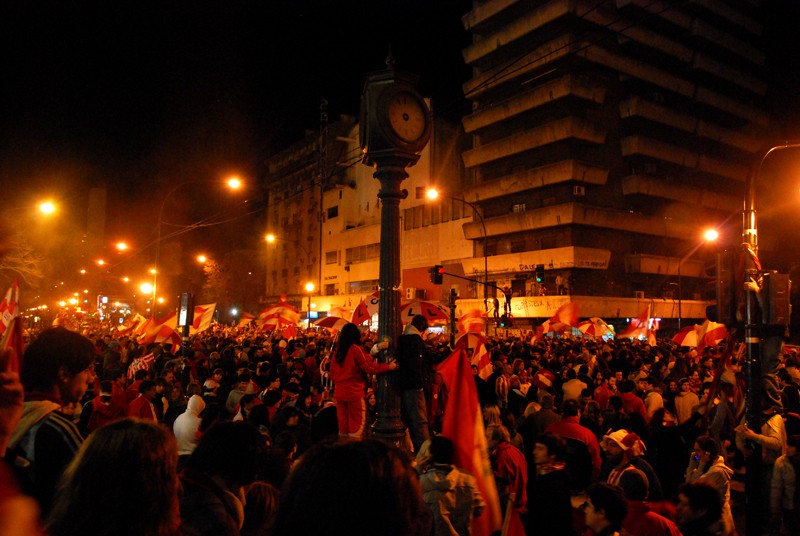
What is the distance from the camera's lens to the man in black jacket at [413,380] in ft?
24.6

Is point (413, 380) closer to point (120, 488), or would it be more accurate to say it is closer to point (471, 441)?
point (471, 441)

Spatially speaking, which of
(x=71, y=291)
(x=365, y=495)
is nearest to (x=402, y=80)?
(x=365, y=495)

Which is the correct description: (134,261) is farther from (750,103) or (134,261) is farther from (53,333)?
(53,333)

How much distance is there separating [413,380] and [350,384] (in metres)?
0.83

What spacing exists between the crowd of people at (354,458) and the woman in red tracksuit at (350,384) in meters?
0.02

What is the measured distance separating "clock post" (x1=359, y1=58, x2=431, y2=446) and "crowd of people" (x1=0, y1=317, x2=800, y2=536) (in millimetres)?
238

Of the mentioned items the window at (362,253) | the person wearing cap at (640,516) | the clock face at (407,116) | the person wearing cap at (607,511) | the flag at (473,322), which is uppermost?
the window at (362,253)

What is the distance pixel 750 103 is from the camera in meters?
54.3

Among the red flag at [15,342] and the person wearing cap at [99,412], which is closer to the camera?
the red flag at [15,342]

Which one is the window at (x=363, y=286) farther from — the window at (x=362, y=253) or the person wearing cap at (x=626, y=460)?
the person wearing cap at (x=626, y=460)

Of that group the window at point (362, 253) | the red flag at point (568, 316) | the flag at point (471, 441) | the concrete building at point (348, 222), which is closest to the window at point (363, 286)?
the concrete building at point (348, 222)

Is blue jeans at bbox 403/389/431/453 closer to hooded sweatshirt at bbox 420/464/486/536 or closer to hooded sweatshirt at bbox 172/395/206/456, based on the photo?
hooded sweatshirt at bbox 172/395/206/456

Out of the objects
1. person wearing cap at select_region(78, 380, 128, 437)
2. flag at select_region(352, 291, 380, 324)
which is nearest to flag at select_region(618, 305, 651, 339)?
flag at select_region(352, 291, 380, 324)

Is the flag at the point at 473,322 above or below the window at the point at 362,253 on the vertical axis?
below
